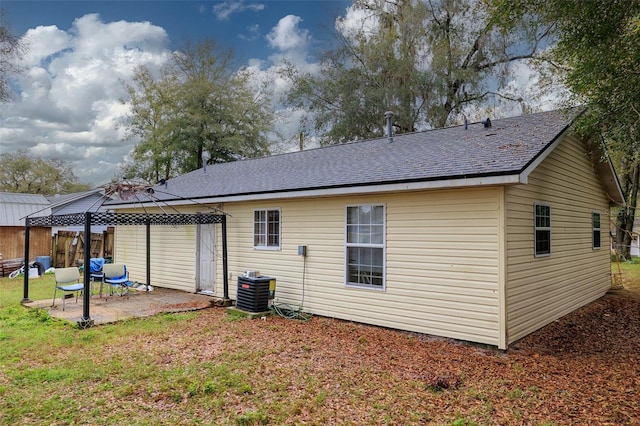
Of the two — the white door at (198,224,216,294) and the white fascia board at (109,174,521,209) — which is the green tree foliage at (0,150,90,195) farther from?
the white fascia board at (109,174,521,209)

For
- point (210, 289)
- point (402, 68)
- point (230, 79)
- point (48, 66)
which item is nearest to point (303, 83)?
point (402, 68)

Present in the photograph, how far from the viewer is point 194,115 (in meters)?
23.6

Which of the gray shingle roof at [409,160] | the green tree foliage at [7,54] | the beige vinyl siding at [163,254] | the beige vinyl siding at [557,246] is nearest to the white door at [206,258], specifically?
the beige vinyl siding at [163,254]

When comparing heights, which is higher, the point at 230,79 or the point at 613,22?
the point at 230,79

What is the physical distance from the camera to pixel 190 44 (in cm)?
2520

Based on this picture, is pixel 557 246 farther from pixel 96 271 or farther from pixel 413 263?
pixel 96 271

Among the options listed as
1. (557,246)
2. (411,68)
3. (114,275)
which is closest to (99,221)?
(114,275)

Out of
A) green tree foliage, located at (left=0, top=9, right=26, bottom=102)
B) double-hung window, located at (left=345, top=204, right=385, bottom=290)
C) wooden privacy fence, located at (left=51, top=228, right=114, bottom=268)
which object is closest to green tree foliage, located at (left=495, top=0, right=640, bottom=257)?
double-hung window, located at (left=345, top=204, right=385, bottom=290)

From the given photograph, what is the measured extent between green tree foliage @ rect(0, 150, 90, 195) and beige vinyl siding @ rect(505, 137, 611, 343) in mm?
40382

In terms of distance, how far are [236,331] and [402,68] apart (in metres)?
14.7

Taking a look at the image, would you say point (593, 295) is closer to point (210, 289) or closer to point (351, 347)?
point (351, 347)

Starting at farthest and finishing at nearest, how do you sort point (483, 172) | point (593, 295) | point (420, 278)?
point (593, 295)
point (420, 278)
point (483, 172)

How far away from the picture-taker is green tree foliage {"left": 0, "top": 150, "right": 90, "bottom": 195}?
34.1 m

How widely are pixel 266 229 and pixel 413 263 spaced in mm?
3551
